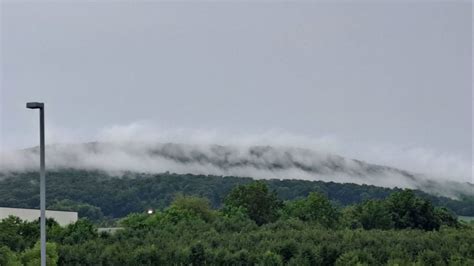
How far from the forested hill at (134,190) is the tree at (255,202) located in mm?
33260

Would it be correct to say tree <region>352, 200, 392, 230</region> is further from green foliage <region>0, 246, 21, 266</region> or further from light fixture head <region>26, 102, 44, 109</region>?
light fixture head <region>26, 102, 44, 109</region>

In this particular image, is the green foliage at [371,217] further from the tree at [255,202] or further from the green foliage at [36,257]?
the green foliage at [36,257]

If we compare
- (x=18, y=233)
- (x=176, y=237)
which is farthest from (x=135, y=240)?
(x=18, y=233)

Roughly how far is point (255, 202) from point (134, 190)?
6063 cm

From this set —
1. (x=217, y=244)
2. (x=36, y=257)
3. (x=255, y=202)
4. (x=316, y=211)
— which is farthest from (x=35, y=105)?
(x=255, y=202)

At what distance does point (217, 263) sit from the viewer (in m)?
53.4

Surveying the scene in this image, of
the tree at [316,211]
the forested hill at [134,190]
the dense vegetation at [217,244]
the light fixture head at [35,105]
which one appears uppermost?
the light fixture head at [35,105]

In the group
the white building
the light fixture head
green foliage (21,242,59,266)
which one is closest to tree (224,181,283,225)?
the white building

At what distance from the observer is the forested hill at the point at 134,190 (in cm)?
12725

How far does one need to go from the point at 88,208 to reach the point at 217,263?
79.1 m

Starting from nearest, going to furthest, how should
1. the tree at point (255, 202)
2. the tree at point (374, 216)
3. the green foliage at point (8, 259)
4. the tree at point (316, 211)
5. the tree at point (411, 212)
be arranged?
1. the green foliage at point (8, 259)
2. the tree at point (316, 211)
3. the tree at point (374, 216)
4. the tree at point (255, 202)
5. the tree at point (411, 212)

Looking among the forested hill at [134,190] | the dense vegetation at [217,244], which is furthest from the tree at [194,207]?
the forested hill at [134,190]

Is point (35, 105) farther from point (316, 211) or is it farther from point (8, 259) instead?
point (316, 211)

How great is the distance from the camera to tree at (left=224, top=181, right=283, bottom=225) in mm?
92500
